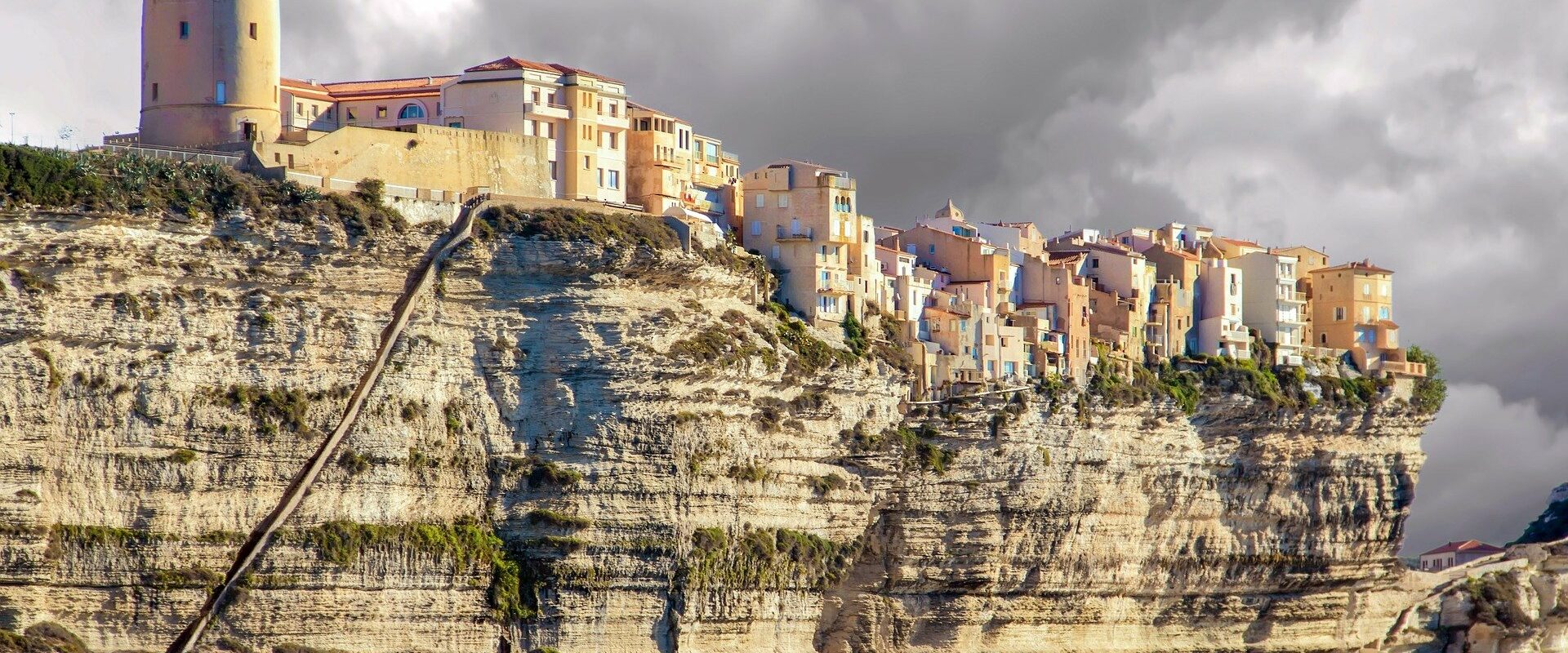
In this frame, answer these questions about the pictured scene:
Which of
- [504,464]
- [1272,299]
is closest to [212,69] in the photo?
[504,464]

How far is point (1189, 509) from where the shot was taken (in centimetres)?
7594

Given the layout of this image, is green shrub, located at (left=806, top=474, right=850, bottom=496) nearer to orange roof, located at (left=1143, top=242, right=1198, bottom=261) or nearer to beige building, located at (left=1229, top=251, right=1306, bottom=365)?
orange roof, located at (left=1143, top=242, right=1198, bottom=261)

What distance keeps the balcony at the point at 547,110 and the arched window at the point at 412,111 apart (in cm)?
359

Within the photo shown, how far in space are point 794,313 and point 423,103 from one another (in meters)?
10.3

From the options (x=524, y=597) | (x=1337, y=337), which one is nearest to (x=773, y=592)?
(x=524, y=597)

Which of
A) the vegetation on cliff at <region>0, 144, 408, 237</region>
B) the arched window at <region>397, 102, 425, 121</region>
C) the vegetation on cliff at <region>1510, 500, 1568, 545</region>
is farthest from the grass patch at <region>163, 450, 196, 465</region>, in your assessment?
the vegetation on cliff at <region>1510, 500, 1568, 545</region>

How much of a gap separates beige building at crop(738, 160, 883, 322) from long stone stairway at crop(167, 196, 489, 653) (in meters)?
11.1

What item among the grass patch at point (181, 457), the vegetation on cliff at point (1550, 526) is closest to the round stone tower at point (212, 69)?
the grass patch at point (181, 457)

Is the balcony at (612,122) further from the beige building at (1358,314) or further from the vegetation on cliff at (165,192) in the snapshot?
the beige building at (1358,314)

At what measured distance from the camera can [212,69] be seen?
58.4m

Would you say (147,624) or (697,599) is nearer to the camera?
(147,624)

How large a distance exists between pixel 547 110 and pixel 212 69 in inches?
350

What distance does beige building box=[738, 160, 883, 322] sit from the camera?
67.1 m

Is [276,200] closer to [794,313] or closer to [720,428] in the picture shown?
[720,428]
